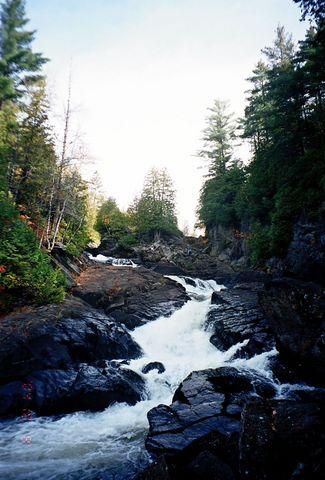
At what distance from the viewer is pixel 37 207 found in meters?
20.3

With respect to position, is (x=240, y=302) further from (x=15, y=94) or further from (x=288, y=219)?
(x=15, y=94)

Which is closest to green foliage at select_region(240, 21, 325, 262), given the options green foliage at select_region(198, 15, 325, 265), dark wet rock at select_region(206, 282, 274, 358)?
green foliage at select_region(198, 15, 325, 265)

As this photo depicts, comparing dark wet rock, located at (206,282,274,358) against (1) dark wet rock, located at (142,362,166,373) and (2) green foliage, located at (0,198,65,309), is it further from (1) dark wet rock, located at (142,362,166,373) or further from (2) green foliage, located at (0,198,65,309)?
(2) green foliage, located at (0,198,65,309)

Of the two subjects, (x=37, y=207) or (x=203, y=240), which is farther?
(x=203, y=240)

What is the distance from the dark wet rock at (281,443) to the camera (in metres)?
4.43

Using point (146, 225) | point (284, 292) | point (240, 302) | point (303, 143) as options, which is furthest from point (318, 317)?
point (146, 225)

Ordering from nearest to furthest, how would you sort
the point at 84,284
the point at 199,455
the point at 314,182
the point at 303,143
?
1. the point at 199,455
2. the point at 314,182
3. the point at 303,143
4. the point at 84,284

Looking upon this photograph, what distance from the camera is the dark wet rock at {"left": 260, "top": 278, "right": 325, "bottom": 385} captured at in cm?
901

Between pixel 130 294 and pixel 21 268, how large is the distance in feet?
26.1

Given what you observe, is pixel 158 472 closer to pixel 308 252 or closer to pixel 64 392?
pixel 64 392

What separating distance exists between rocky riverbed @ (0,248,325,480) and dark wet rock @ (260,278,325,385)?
4 cm

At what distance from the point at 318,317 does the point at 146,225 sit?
120ft

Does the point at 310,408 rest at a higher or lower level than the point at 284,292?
lower

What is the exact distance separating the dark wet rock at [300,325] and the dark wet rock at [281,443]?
137 inches
